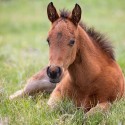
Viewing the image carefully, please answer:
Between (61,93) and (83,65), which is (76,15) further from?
(61,93)

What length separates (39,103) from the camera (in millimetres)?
7516

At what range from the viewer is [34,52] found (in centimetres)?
1515

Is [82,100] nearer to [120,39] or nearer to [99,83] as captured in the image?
[99,83]

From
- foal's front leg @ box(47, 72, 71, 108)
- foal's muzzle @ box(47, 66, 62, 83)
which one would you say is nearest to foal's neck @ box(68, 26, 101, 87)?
foal's front leg @ box(47, 72, 71, 108)

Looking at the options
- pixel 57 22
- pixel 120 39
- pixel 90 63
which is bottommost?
pixel 120 39

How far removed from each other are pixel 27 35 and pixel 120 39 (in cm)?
369

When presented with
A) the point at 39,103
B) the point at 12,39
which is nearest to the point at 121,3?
the point at 12,39

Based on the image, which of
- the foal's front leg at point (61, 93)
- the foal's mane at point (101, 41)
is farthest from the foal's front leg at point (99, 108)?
the foal's mane at point (101, 41)

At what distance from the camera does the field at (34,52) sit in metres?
6.80

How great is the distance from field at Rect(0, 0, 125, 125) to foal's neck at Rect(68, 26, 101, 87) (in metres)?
0.37

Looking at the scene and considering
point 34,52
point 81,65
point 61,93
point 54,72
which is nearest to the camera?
point 54,72

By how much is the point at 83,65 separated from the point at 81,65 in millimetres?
28

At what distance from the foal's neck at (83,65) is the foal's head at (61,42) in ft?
0.74

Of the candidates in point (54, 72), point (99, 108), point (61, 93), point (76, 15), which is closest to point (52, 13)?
point (76, 15)
